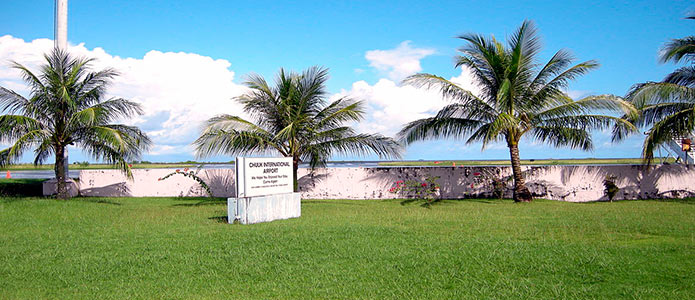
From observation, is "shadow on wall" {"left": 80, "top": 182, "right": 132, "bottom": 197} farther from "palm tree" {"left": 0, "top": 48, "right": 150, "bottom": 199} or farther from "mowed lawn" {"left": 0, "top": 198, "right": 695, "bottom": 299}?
"mowed lawn" {"left": 0, "top": 198, "right": 695, "bottom": 299}

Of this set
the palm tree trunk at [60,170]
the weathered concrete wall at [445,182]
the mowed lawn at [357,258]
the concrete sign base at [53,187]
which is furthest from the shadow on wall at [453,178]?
the concrete sign base at [53,187]

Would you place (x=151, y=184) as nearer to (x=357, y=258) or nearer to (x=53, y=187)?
(x=53, y=187)

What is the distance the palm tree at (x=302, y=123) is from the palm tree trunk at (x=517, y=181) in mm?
3729

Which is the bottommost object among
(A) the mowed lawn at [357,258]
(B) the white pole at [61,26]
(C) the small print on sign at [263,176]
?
(A) the mowed lawn at [357,258]

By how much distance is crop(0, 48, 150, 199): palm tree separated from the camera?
16031 millimetres

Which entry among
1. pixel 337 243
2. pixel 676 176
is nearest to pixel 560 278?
pixel 337 243

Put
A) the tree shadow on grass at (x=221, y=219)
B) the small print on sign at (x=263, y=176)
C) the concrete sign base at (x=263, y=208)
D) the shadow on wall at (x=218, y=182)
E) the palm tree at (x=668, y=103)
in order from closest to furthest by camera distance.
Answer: the concrete sign base at (x=263, y=208) < the tree shadow on grass at (x=221, y=219) < the small print on sign at (x=263, y=176) < the palm tree at (x=668, y=103) < the shadow on wall at (x=218, y=182)

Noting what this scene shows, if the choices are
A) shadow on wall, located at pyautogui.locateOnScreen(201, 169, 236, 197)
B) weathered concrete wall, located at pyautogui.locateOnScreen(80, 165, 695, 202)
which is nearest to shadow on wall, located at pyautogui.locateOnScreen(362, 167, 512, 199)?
weathered concrete wall, located at pyautogui.locateOnScreen(80, 165, 695, 202)

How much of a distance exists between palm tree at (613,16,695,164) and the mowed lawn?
5.14 metres

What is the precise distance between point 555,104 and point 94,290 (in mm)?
14552

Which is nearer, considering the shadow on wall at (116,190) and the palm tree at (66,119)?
the palm tree at (66,119)

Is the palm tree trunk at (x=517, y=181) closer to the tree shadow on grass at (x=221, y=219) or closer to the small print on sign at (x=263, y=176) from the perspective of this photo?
the small print on sign at (x=263, y=176)

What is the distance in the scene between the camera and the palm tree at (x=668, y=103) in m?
16.0

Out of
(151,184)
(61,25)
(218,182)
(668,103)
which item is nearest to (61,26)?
(61,25)
